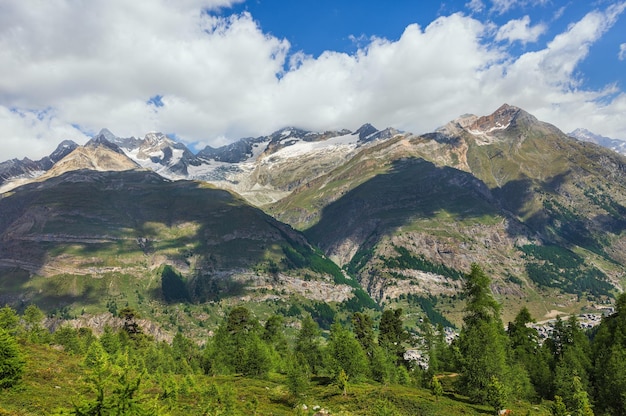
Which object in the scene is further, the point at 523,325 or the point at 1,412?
the point at 523,325

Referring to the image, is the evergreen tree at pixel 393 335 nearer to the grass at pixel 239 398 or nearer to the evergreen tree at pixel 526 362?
the evergreen tree at pixel 526 362

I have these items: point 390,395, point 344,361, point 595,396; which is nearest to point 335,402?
point 390,395

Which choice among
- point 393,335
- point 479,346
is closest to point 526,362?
point 393,335

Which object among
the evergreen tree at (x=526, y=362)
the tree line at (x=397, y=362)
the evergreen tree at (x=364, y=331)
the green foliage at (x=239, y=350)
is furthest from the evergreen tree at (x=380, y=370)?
the evergreen tree at (x=526, y=362)

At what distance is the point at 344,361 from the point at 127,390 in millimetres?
63642

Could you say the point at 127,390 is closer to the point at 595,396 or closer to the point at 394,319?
the point at 595,396

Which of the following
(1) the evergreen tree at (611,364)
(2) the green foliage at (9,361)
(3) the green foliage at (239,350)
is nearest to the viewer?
(2) the green foliage at (9,361)

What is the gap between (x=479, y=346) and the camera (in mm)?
66562

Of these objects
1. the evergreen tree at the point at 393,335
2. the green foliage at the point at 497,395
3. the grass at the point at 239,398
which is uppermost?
the evergreen tree at the point at 393,335

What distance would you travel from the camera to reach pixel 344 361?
79.8m

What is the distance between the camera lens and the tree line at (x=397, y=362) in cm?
4647

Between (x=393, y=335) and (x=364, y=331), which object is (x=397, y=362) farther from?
(x=364, y=331)

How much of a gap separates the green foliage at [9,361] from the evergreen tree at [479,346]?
66143mm

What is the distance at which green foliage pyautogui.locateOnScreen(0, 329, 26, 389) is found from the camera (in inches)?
1679
